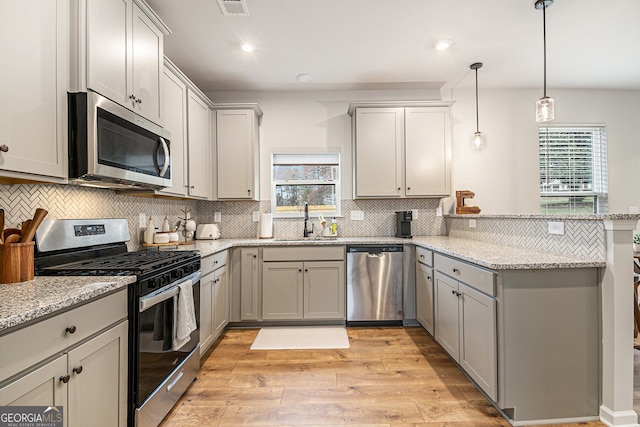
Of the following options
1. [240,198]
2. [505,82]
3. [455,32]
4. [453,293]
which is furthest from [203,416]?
[505,82]

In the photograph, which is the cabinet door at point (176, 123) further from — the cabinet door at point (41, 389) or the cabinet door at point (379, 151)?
the cabinet door at point (379, 151)

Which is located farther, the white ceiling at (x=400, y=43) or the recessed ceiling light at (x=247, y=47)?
the recessed ceiling light at (x=247, y=47)

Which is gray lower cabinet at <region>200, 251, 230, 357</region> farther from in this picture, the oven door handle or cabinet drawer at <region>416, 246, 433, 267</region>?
cabinet drawer at <region>416, 246, 433, 267</region>

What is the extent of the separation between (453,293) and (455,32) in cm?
225

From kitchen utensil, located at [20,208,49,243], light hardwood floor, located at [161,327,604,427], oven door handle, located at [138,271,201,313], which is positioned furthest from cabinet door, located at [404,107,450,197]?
kitchen utensil, located at [20,208,49,243]

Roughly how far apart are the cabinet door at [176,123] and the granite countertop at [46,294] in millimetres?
1150

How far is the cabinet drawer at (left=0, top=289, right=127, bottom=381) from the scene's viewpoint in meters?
0.87

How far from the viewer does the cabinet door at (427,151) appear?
342 cm

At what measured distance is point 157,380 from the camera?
1609mm

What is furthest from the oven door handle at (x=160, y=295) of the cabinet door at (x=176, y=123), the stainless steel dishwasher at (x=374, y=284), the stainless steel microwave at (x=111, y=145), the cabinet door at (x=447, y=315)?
the cabinet door at (x=447, y=315)

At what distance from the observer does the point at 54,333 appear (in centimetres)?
102

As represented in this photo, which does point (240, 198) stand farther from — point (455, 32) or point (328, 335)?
point (455, 32)

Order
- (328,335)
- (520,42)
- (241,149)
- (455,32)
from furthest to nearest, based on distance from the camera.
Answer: (241,149), (328,335), (520,42), (455,32)

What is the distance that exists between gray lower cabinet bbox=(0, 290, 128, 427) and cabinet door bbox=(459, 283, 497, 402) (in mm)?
1997
